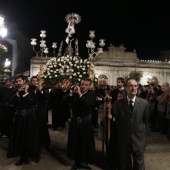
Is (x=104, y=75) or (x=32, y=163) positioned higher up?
(x=104, y=75)

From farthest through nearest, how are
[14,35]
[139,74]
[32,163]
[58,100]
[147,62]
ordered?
1. [147,62]
2. [139,74]
3. [14,35]
4. [58,100]
5. [32,163]

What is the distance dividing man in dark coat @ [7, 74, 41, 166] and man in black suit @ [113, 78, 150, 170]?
239 centimetres

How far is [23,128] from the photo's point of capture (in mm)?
5781

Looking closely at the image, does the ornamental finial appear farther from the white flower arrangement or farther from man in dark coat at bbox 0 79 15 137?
man in dark coat at bbox 0 79 15 137

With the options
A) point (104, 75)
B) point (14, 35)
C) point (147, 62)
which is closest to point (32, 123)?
point (14, 35)

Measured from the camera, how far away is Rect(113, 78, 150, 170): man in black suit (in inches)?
169

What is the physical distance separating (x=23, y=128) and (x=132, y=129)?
2.74 metres

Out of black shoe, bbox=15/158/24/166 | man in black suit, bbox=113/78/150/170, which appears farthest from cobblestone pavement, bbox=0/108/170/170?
man in black suit, bbox=113/78/150/170

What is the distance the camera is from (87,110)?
5.55 metres

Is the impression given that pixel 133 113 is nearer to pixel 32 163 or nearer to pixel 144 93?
pixel 32 163

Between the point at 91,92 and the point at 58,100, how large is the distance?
5.37m

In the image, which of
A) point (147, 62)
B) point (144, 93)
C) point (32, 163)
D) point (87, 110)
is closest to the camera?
point (87, 110)

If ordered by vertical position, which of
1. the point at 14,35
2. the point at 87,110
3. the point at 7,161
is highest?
the point at 14,35

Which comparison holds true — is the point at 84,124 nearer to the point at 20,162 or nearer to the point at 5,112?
the point at 20,162
